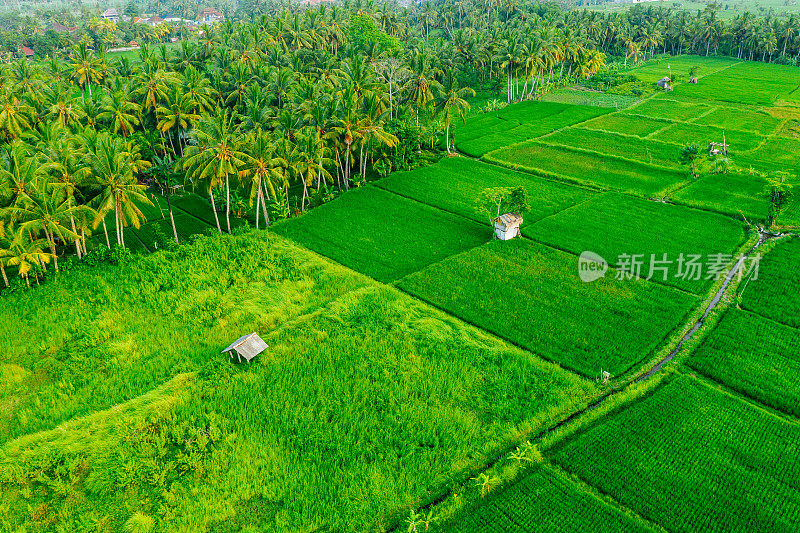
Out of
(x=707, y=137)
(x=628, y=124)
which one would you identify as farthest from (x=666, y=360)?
(x=628, y=124)

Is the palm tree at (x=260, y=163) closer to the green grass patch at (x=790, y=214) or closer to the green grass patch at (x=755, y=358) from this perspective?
the green grass patch at (x=755, y=358)

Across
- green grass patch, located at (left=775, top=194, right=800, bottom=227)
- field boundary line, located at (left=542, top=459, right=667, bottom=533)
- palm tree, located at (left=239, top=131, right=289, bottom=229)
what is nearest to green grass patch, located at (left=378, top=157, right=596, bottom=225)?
palm tree, located at (left=239, top=131, right=289, bottom=229)

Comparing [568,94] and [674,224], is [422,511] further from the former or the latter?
[568,94]

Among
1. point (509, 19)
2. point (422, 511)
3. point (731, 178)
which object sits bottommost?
point (422, 511)

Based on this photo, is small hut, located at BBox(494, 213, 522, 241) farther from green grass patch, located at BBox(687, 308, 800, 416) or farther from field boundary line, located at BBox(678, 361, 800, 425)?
field boundary line, located at BBox(678, 361, 800, 425)

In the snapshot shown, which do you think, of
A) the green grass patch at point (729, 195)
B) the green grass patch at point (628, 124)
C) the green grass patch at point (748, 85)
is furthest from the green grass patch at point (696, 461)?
the green grass patch at point (748, 85)

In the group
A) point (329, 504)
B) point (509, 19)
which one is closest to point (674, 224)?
point (329, 504)
